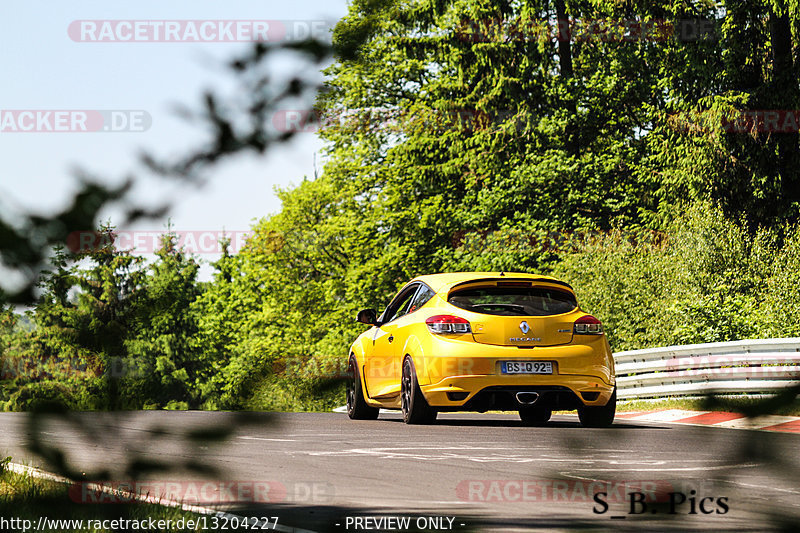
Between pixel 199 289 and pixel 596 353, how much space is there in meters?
10.1

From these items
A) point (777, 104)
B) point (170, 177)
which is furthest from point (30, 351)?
point (777, 104)

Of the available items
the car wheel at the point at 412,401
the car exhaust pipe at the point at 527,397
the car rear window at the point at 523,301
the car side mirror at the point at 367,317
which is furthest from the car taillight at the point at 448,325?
the car side mirror at the point at 367,317

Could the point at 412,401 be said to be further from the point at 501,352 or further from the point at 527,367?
the point at 527,367

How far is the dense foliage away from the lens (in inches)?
1039

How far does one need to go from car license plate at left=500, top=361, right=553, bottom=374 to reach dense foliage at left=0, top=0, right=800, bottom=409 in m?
10.2

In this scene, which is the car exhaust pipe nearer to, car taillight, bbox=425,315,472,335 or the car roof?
car taillight, bbox=425,315,472,335

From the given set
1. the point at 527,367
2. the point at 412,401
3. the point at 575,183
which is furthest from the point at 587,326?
the point at 575,183

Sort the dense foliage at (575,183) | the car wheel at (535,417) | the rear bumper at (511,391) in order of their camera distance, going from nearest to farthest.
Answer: the rear bumper at (511,391)
the car wheel at (535,417)
the dense foliage at (575,183)

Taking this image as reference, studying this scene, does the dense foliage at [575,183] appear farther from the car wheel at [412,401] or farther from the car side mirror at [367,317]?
the car wheel at [412,401]

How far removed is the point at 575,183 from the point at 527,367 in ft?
77.8

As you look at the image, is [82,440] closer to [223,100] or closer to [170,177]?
[170,177]

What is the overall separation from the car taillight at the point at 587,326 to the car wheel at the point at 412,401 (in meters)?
1.83

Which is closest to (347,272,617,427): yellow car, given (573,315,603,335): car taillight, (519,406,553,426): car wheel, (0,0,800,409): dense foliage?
(573,315,603,335): car taillight

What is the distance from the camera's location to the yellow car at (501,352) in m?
12.7
